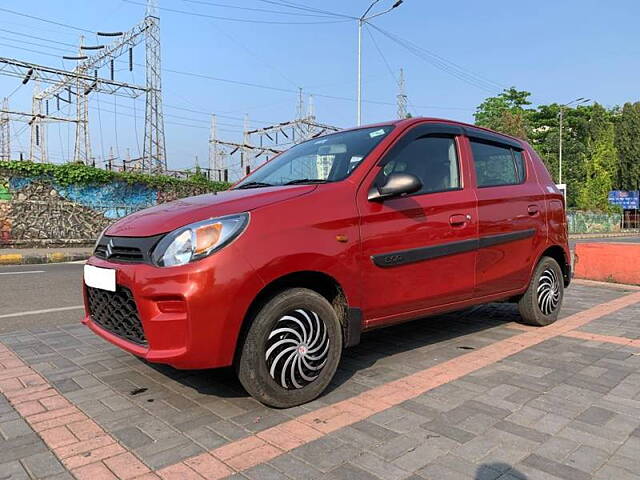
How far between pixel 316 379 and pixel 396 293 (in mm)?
Answer: 834

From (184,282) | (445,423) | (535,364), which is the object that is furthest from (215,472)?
(535,364)

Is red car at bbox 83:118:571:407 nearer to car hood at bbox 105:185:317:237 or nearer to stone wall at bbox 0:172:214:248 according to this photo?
car hood at bbox 105:185:317:237

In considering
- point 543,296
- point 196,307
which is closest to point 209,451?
point 196,307

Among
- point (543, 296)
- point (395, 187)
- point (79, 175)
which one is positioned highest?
point (79, 175)

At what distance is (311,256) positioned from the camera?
301cm

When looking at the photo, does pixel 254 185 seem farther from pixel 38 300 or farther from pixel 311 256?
pixel 38 300

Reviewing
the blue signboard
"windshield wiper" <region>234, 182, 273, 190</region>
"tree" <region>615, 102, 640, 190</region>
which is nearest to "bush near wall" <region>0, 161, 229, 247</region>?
"windshield wiper" <region>234, 182, 273, 190</region>

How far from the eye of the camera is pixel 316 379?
311cm

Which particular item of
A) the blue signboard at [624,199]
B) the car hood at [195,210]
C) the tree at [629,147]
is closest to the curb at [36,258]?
the car hood at [195,210]

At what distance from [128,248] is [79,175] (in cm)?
1703

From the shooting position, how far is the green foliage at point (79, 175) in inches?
658

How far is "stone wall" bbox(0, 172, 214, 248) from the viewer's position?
1658 cm

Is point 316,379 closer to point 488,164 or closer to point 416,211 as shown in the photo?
point 416,211

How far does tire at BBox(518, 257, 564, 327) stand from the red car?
0.50 m
